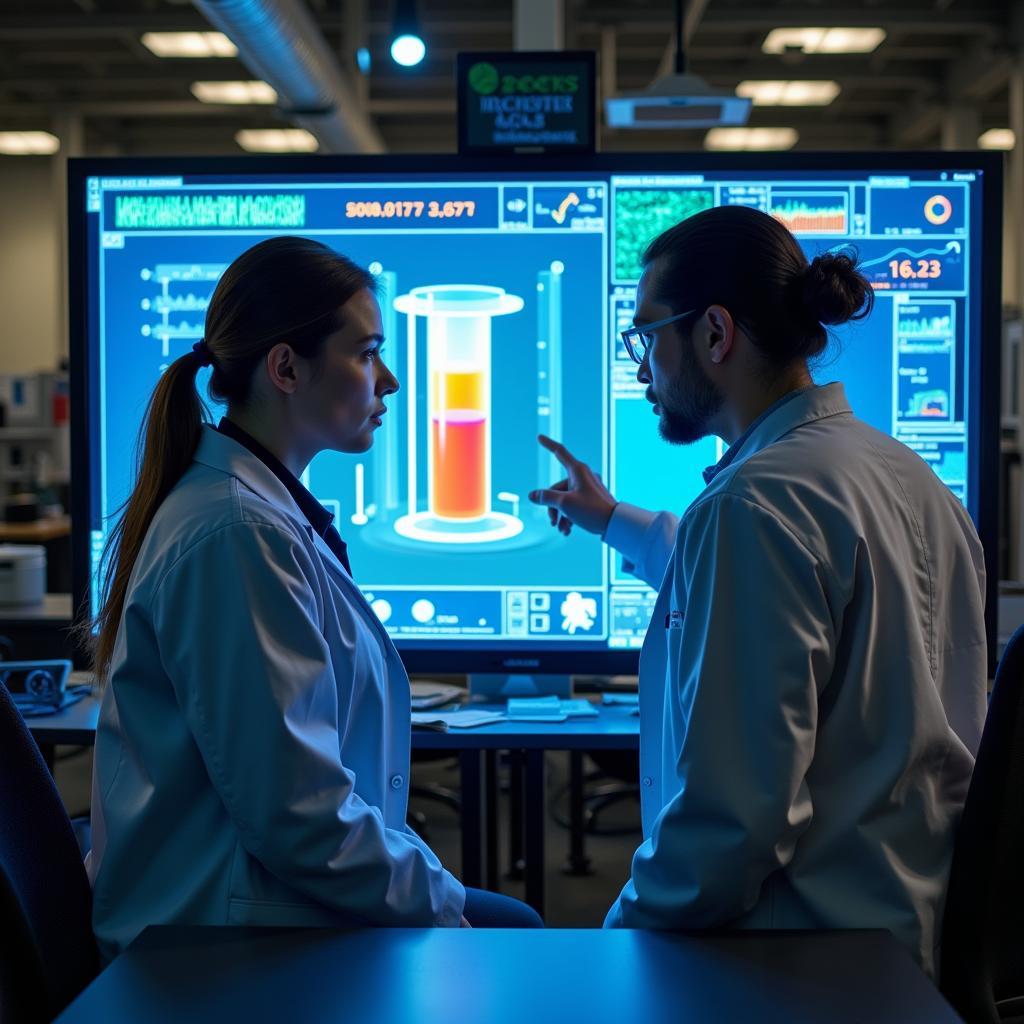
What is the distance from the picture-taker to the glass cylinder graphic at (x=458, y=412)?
7.23 feet

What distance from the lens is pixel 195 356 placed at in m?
1.43

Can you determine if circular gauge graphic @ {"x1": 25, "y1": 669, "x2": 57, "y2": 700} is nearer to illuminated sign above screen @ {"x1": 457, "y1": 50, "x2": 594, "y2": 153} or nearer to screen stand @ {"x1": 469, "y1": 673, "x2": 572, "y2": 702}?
screen stand @ {"x1": 469, "y1": 673, "x2": 572, "y2": 702}

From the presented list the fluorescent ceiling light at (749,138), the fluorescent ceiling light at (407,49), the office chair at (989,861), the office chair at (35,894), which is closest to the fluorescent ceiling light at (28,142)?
the fluorescent ceiling light at (749,138)

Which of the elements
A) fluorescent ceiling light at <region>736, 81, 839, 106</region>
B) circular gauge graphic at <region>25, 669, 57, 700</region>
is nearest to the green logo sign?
circular gauge graphic at <region>25, 669, 57, 700</region>

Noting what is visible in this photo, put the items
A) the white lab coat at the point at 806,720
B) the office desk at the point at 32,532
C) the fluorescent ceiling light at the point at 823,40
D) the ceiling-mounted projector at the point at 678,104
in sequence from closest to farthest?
the white lab coat at the point at 806,720 < the ceiling-mounted projector at the point at 678,104 < the office desk at the point at 32,532 < the fluorescent ceiling light at the point at 823,40

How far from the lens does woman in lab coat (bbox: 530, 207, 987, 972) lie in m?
1.11

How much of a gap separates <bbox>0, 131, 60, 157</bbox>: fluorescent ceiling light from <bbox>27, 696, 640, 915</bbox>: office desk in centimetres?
910

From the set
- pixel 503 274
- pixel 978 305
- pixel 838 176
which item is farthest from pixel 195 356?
pixel 978 305

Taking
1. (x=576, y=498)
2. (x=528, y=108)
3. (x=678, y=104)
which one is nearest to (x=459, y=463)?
(x=576, y=498)

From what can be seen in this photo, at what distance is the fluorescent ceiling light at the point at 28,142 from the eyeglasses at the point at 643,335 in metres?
9.56

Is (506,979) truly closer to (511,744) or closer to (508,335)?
(511,744)

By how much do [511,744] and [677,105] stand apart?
11.2ft

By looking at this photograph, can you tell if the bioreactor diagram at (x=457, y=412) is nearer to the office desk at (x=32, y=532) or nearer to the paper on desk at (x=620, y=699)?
the paper on desk at (x=620, y=699)

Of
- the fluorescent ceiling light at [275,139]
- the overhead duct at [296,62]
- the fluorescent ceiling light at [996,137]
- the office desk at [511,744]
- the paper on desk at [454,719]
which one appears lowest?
the office desk at [511,744]
